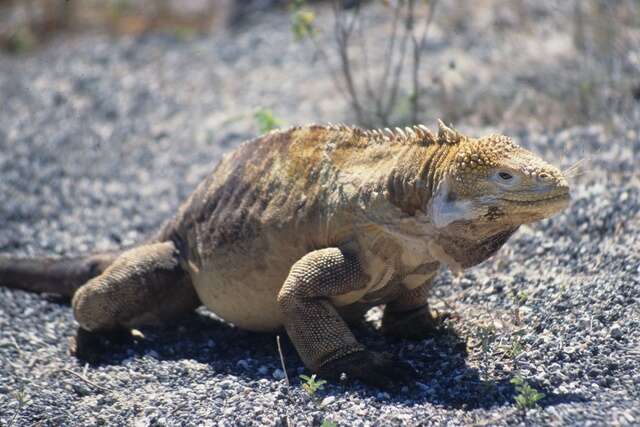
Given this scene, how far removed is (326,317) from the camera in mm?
6148

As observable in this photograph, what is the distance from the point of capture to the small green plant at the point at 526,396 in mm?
5234

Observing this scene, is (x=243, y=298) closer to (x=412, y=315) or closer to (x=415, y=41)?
(x=412, y=315)

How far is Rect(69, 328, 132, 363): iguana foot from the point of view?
737 centimetres

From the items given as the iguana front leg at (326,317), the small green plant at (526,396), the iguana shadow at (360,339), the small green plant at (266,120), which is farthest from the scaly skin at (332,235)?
the small green plant at (266,120)

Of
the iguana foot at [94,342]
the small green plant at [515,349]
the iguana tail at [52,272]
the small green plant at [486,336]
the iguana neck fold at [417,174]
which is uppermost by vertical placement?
the iguana neck fold at [417,174]

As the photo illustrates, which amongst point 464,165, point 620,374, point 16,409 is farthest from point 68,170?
point 620,374

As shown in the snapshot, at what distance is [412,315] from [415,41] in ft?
13.6

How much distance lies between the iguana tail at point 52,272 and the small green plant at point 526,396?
4.29 m

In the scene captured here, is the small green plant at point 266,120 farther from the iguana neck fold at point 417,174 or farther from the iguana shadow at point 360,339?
the iguana neck fold at point 417,174

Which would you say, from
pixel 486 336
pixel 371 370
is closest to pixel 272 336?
pixel 371 370

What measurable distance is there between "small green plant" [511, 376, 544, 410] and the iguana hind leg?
3.26m

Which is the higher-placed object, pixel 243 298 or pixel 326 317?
pixel 326 317

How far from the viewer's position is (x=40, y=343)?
773cm

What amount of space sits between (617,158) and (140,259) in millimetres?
5153
